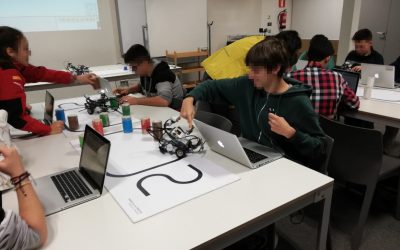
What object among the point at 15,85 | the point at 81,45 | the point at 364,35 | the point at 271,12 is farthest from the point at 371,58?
the point at 81,45

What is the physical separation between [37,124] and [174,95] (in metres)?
1.16

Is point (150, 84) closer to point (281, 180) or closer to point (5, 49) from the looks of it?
point (5, 49)

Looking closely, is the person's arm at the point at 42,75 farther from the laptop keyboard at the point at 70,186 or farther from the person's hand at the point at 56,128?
the laptop keyboard at the point at 70,186

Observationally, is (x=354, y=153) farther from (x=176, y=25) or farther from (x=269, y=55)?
(x=176, y=25)

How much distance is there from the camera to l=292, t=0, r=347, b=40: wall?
6.54 metres

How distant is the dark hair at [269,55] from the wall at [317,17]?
5747mm

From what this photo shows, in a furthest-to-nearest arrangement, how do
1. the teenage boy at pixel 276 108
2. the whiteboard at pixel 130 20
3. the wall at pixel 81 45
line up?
the whiteboard at pixel 130 20 → the wall at pixel 81 45 → the teenage boy at pixel 276 108

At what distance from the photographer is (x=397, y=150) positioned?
2625 millimetres

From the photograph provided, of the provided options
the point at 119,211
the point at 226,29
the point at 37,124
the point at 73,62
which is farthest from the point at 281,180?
the point at 226,29

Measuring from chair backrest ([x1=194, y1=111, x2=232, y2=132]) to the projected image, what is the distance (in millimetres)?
3683

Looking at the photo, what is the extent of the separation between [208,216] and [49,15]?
460 cm

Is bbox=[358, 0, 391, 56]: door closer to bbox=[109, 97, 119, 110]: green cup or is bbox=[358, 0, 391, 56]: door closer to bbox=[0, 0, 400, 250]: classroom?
bbox=[0, 0, 400, 250]: classroom

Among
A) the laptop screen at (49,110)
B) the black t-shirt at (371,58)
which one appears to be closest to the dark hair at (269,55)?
the laptop screen at (49,110)

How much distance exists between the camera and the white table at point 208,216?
96 cm
